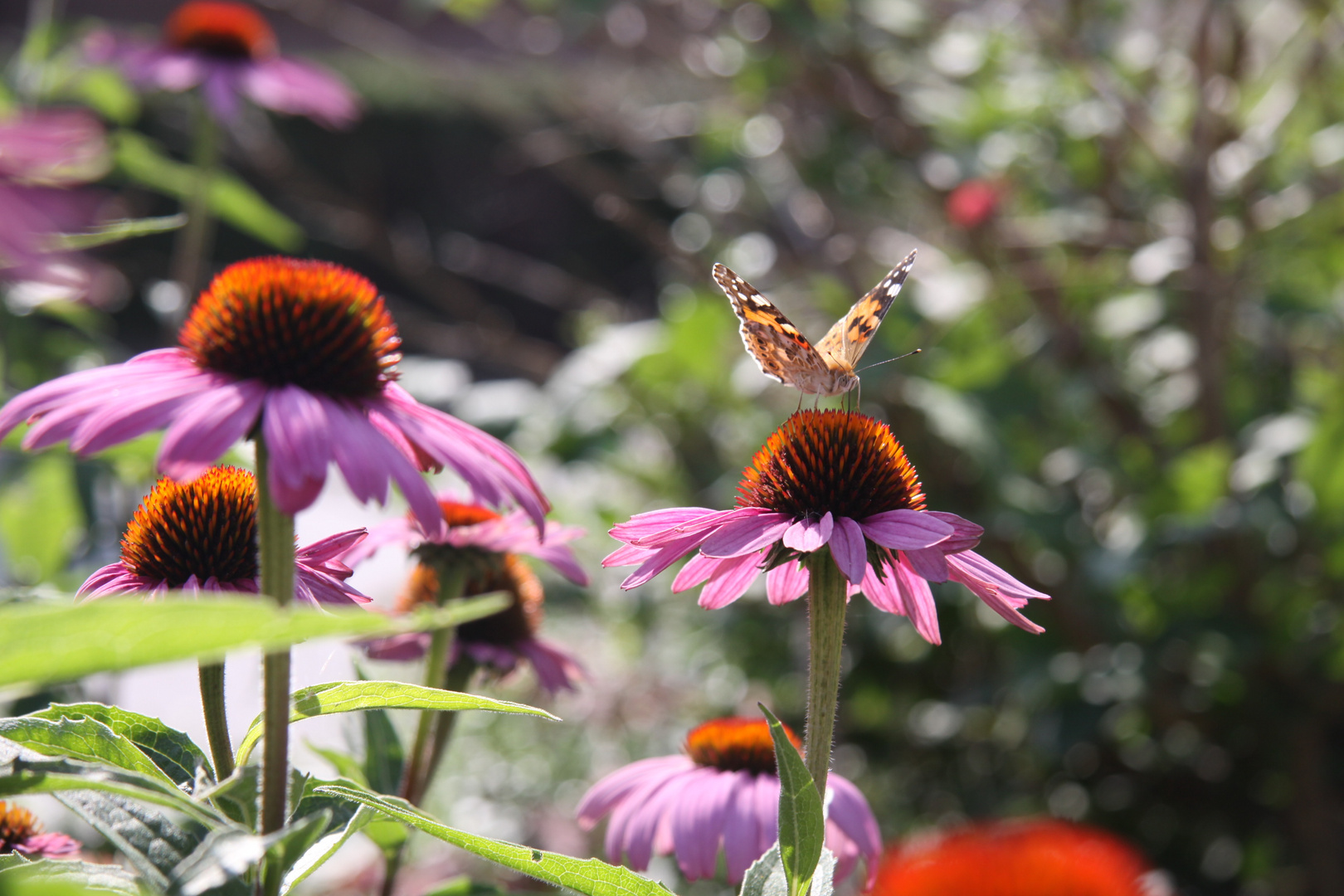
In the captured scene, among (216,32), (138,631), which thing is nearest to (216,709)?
(138,631)

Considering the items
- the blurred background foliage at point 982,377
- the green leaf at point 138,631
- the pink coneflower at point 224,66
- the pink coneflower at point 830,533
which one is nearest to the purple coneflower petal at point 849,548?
the pink coneflower at point 830,533

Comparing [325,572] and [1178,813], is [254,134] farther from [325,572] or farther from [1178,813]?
[1178,813]

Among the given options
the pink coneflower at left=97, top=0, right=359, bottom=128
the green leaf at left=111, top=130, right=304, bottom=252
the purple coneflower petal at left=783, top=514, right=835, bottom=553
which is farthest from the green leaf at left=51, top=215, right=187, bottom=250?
the pink coneflower at left=97, top=0, right=359, bottom=128

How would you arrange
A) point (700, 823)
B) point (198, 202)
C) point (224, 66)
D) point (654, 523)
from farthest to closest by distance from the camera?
point (224, 66)
point (198, 202)
point (700, 823)
point (654, 523)

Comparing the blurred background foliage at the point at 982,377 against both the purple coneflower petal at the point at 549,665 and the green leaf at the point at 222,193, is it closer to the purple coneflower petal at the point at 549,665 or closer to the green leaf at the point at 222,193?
the green leaf at the point at 222,193

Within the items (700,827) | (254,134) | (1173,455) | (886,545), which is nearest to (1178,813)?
(1173,455)

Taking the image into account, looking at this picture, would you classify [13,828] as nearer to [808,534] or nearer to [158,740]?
[158,740]
